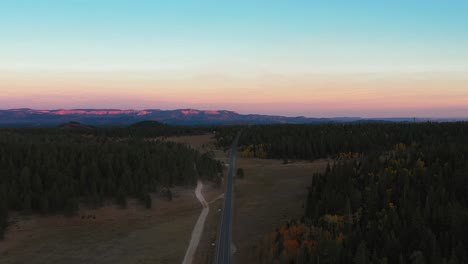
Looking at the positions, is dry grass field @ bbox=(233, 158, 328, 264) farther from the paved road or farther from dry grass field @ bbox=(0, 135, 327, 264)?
the paved road

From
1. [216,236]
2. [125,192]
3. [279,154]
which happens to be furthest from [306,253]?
[279,154]

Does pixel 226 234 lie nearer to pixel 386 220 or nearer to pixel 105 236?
pixel 105 236

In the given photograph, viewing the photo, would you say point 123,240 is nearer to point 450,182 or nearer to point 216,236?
point 216,236

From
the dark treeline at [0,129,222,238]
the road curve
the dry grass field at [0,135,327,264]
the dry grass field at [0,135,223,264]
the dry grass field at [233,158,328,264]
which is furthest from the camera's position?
the dark treeline at [0,129,222,238]

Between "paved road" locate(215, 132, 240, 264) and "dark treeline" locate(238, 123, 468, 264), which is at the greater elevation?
"dark treeline" locate(238, 123, 468, 264)

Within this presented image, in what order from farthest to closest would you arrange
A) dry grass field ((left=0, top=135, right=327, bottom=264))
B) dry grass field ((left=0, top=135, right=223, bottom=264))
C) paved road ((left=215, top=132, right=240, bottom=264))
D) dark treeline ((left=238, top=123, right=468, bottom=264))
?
1. dry grass field ((left=0, top=135, right=327, bottom=264))
2. dry grass field ((left=0, top=135, right=223, bottom=264))
3. paved road ((left=215, top=132, right=240, bottom=264))
4. dark treeline ((left=238, top=123, right=468, bottom=264))

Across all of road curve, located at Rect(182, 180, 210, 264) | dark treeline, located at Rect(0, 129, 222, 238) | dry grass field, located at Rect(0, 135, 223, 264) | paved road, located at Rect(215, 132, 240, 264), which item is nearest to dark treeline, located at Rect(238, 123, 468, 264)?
paved road, located at Rect(215, 132, 240, 264)

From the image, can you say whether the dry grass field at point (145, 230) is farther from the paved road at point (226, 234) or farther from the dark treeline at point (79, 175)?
the dark treeline at point (79, 175)

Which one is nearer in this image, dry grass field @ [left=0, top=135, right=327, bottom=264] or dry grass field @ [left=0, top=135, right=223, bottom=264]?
dry grass field @ [left=0, top=135, right=223, bottom=264]

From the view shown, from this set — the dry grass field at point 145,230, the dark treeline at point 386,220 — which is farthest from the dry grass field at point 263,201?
the dark treeline at point 386,220
